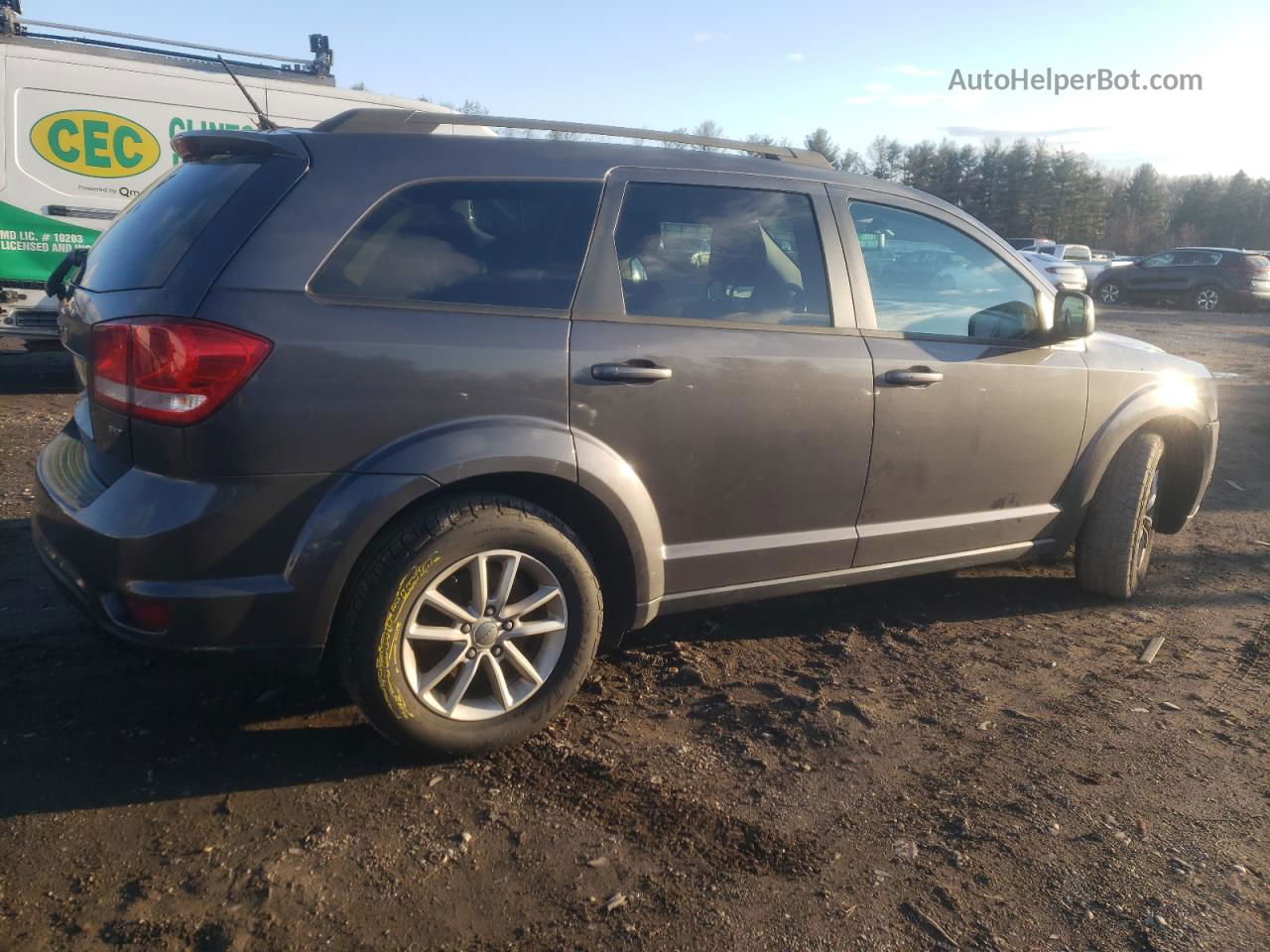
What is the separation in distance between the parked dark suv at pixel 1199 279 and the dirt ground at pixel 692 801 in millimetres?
23153

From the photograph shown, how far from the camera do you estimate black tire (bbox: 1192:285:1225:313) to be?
23.7 m

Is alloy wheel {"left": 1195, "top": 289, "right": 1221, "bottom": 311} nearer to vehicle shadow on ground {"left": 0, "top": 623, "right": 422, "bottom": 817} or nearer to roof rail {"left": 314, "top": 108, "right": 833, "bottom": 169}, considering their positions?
roof rail {"left": 314, "top": 108, "right": 833, "bottom": 169}

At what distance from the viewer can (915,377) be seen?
3646mm

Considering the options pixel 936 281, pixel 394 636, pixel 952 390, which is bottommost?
pixel 394 636

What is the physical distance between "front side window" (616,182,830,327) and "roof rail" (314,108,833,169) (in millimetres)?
321

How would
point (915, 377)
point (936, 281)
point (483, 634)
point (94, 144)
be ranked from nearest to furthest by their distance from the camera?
point (483, 634), point (915, 377), point (936, 281), point (94, 144)

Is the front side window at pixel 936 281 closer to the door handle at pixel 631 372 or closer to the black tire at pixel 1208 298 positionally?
the door handle at pixel 631 372

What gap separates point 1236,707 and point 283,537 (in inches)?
132

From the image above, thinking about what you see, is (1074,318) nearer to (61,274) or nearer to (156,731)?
(156,731)

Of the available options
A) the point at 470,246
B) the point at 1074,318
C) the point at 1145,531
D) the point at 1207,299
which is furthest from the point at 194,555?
the point at 1207,299

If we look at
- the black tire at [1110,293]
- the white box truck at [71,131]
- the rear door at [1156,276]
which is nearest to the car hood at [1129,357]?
the white box truck at [71,131]

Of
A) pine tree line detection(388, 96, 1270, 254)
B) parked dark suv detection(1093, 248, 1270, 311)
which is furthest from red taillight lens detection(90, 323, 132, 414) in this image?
pine tree line detection(388, 96, 1270, 254)

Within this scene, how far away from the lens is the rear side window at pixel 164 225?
2738mm

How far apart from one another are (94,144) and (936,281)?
275 inches
